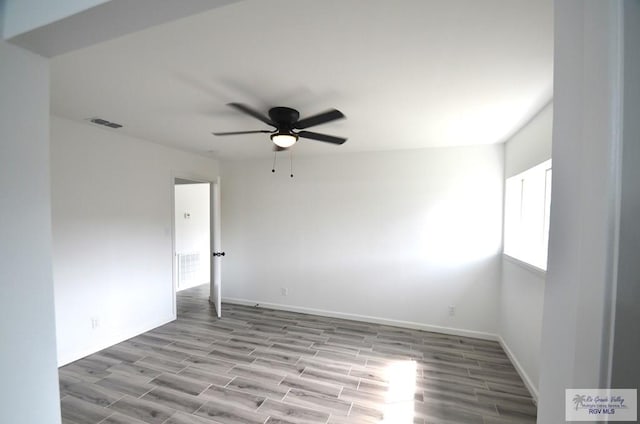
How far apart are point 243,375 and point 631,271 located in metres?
2.72

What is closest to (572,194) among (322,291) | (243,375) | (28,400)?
(28,400)

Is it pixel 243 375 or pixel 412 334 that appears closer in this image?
pixel 243 375

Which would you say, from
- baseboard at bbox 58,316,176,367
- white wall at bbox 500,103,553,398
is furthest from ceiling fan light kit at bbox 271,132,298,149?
baseboard at bbox 58,316,176,367

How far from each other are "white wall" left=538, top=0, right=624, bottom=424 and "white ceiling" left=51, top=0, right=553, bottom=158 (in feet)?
2.41

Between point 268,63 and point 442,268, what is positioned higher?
point 268,63

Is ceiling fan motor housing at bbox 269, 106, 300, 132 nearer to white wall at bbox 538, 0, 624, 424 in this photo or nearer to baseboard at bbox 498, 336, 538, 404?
white wall at bbox 538, 0, 624, 424

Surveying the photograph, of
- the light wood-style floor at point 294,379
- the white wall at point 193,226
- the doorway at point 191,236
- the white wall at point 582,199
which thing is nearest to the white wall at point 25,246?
the light wood-style floor at point 294,379

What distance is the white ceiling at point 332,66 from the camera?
3.81ft

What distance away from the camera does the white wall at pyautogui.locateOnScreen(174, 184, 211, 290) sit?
5465mm

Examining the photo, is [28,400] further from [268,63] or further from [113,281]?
[113,281]

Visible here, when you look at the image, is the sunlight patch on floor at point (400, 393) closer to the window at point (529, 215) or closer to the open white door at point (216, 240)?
the window at point (529, 215)

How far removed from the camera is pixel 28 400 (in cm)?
101
